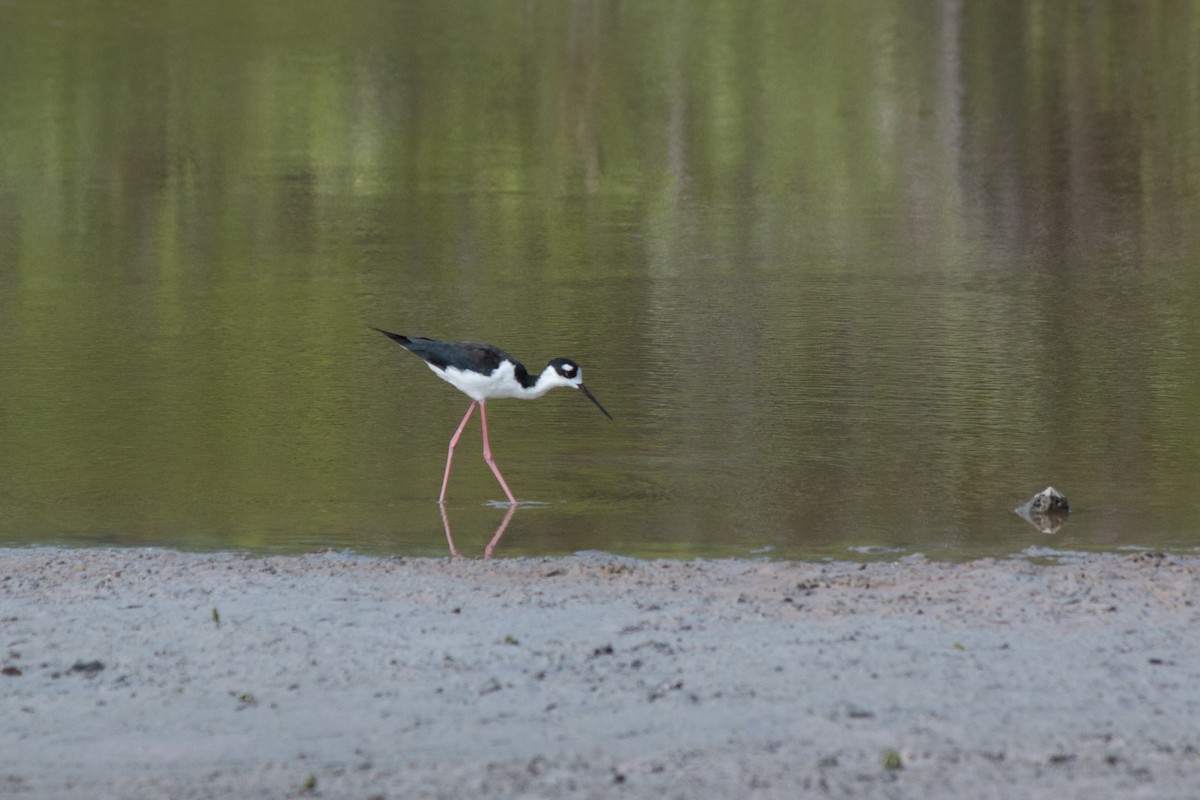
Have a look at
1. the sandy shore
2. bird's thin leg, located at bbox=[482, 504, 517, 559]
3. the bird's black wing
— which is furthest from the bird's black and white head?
the sandy shore

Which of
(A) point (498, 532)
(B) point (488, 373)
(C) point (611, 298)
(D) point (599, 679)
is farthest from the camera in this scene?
(C) point (611, 298)

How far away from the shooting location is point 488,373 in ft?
33.6

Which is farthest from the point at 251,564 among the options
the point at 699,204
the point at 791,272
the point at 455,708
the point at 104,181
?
the point at 104,181

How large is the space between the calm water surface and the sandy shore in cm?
101

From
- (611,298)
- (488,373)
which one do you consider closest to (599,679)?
(488,373)

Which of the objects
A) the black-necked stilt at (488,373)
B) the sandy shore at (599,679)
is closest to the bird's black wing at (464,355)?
the black-necked stilt at (488,373)

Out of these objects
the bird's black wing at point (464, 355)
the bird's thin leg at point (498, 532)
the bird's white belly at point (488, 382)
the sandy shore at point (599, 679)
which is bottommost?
the sandy shore at point (599, 679)

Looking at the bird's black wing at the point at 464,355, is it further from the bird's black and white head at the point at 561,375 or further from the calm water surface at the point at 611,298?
the calm water surface at the point at 611,298

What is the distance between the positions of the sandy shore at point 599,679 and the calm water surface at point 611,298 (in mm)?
1014

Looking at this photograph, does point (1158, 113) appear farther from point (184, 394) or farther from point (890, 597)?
point (890, 597)

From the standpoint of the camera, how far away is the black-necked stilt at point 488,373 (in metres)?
10.2

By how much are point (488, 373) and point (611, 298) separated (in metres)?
5.73

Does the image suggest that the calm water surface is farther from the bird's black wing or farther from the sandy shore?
the sandy shore

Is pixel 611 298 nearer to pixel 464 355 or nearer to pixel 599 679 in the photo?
pixel 464 355
